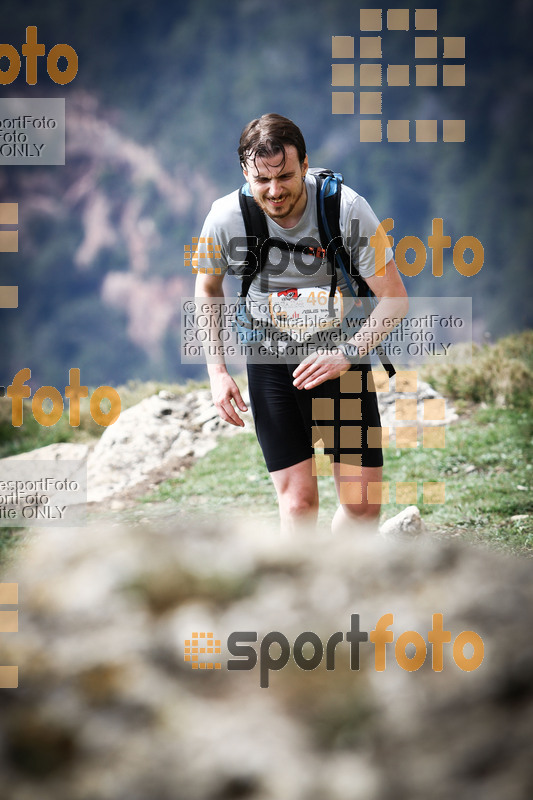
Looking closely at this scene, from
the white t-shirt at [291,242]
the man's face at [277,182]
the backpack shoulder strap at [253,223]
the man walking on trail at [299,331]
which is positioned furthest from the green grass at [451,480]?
the man's face at [277,182]

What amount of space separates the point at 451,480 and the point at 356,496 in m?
3.72

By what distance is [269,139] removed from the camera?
2.89 m

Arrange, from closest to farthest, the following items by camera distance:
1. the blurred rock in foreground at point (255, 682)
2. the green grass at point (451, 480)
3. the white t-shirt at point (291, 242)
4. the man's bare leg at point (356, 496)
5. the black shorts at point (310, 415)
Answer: the blurred rock in foreground at point (255, 682) < the white t-shirt at point (291, 242) < the black shorts at point (310, 415) < the man's bare leg at point (356, 496) < the green grass at point (451, 480)

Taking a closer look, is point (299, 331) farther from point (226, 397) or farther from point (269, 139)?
point (269, 139)

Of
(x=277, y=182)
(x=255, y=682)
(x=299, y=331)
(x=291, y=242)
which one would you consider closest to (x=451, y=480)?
(x=299, y=331)

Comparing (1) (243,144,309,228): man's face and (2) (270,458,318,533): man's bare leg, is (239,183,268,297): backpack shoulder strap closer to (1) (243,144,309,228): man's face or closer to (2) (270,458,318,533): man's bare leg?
(1) (243,144,309,228): man's face

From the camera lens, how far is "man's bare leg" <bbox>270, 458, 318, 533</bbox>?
3.44 m

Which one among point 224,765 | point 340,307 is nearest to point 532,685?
point 224,765

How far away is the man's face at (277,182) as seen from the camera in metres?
2.91

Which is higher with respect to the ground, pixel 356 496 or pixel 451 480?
pixel 356 496

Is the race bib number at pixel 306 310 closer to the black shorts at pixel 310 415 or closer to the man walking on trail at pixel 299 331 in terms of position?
the man walking on trail at pixel 299 331

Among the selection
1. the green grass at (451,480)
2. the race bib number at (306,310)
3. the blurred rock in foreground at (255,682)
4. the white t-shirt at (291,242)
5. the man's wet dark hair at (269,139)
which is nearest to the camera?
the blurred rock in foreground at (255,682)

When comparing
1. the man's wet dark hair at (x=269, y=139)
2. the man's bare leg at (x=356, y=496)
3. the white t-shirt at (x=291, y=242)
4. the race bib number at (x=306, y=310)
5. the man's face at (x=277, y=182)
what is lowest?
the man's bare leg at (x=356, y=496)

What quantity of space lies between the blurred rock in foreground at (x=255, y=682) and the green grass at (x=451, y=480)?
281 cm
